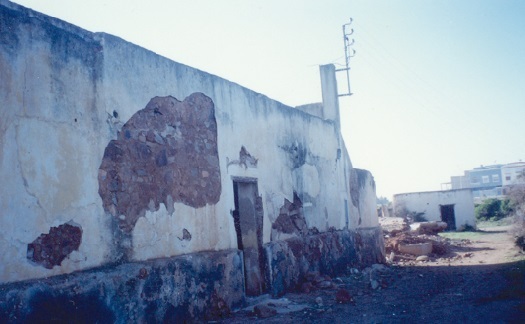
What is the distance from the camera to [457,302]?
6.78 metres

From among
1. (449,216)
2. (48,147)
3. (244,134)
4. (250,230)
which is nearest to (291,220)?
(250,230)

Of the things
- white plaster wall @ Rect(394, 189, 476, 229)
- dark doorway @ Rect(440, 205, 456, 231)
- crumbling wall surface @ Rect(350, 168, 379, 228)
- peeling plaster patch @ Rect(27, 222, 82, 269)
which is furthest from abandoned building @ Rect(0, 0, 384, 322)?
dark doorway @ Rect(440, 205, 456, 231)

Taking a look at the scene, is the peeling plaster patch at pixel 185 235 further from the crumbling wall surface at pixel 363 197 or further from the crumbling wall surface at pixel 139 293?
the crumbling wall surface at pixel 363 197

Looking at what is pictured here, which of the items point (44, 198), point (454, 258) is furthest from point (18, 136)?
point (454, 258)

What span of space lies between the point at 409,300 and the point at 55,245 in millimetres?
5622

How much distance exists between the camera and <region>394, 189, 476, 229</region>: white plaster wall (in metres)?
30.5

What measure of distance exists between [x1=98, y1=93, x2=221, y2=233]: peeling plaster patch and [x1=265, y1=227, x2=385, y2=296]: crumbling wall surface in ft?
6.97

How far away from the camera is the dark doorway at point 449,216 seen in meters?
30.9

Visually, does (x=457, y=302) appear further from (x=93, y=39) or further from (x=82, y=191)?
(x=93, y=39)

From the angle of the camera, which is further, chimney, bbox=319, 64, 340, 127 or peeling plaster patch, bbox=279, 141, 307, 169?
chimney, bbox=319, 64, 340, 127

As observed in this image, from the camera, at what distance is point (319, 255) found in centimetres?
969

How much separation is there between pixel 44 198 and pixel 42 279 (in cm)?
74

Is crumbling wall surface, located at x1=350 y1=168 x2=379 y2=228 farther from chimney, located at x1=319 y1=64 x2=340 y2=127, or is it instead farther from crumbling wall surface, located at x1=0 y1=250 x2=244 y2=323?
crumbling wall surface, located at x1=0 y1=250 x2=244 y2=323

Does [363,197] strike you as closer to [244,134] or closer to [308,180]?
[308,180]
